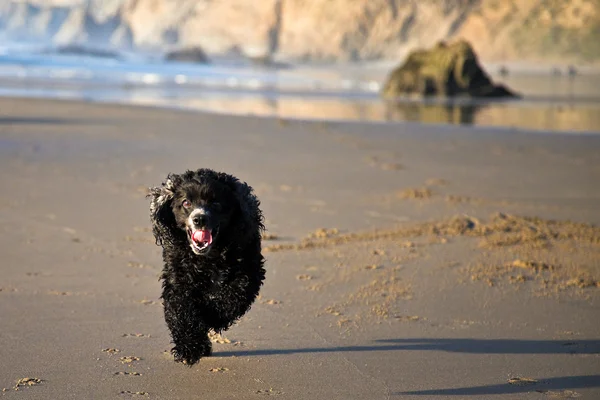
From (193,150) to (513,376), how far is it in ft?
31.4

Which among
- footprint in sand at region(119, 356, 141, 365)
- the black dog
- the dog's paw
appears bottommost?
footprint in sand at region(119, 356, 141, 365)

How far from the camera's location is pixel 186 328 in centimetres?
471

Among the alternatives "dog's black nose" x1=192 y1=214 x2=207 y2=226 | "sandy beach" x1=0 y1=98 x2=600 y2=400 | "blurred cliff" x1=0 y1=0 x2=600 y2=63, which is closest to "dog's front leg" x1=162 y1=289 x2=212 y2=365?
"sandy beach" x1=0 y1=98 x2=600 y2=400

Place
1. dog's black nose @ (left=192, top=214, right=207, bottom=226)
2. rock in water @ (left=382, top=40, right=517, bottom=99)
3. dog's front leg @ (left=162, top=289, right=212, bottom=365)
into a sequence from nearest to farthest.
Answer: dog's black nose @ (left=192, top=214, right=207, bottom=226)
dog's front leg @ (left=162, top=289, right=212, bottom=365)
rock in water @ (left=382, top=40, right=517, bottom=99)

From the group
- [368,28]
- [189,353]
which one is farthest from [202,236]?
[368,28]

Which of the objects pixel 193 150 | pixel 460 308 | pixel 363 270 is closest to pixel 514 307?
pixel 460 308

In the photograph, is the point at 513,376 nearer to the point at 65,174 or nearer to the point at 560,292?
the point at 560,292

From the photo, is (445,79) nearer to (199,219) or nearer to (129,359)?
(129,359)

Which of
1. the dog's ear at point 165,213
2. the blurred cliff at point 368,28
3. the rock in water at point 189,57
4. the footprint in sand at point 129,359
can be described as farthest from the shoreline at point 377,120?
the blurred cliff at point 368,28

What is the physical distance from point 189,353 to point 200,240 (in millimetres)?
605

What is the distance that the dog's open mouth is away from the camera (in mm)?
4535

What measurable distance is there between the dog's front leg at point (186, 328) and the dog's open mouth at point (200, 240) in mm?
346

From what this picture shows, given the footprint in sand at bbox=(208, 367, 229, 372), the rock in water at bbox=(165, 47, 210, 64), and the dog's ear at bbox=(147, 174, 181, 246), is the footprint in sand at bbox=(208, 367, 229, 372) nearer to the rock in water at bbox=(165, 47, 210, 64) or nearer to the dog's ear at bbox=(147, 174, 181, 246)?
the dog's ear at bbox=(147, 174, 181, 246)

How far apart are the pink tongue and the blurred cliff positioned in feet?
361
